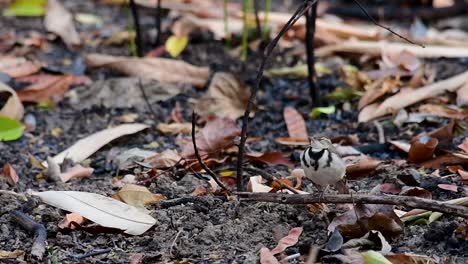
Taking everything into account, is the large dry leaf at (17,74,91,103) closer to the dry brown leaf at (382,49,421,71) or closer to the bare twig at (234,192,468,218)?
the dry brown leaf at (382,49,421,71)

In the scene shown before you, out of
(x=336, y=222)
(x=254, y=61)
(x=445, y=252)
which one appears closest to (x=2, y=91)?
(x=254, y=61)

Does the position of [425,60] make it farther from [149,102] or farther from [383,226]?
[383,226]

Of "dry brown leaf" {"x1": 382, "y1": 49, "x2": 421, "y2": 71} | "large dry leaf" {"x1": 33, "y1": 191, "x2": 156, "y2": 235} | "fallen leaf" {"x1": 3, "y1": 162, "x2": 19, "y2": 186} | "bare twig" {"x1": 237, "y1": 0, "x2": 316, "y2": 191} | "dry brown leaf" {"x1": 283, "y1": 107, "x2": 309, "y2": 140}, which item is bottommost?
"fallen leaf" {"x1": 3, "y1": 162, "x2": 19, "y2": 186}

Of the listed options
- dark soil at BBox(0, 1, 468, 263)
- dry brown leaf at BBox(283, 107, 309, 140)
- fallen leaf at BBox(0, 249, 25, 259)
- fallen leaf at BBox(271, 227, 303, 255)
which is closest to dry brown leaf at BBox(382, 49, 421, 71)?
dark soil at BBox(0, 1, 468, 263)

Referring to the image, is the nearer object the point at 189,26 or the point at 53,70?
the point at 53,70

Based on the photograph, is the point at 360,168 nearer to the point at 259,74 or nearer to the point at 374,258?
the point at 259,74

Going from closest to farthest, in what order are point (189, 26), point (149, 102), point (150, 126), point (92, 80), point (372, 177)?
point (372, 177), point (150, 126), point (149, 102), point (92, 80), point (189, 26)

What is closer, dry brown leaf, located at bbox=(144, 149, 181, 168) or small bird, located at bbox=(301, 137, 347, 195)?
small bird, located at bbox=(301, 137, 347, 195)
